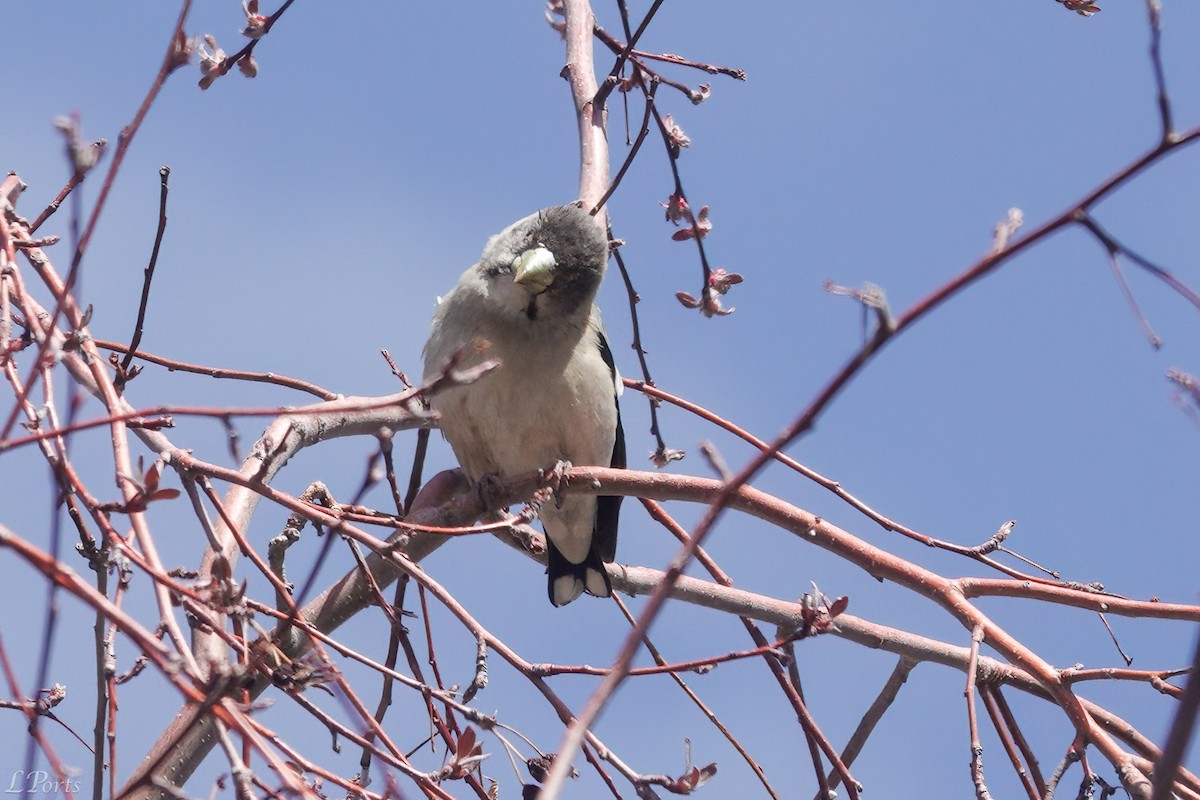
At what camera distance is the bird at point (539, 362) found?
183 inches

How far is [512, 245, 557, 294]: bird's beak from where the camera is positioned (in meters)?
4.69

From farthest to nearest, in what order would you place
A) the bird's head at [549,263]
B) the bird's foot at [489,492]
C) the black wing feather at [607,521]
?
1. the black wing feather at [607,521]
2. the bird's head at [549,263]
3. the bird's foot at [489,492]

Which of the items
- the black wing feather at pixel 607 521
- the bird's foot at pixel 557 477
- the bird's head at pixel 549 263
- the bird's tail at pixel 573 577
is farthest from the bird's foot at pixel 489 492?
the black wing feather at pixel 607 521

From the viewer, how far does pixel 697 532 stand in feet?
Answer: 4.31

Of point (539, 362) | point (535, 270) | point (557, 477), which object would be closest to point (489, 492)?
point (557, 477)

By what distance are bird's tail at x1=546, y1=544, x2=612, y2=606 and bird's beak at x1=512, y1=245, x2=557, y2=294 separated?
3.66ft

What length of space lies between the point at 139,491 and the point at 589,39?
3.92 metres

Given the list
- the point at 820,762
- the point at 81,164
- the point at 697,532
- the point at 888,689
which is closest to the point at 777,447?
the point at 697,532

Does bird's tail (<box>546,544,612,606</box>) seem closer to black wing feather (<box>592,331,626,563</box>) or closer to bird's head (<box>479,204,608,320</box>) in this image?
black wing feather (<box>592,331,626,563</box>)

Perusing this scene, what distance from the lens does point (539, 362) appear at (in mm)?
4715

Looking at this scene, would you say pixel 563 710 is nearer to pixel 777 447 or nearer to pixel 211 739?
pixel 211 739

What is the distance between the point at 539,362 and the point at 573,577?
984mm

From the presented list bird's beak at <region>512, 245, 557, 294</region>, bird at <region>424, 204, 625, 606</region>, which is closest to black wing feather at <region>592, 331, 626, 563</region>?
bird at <region>424, 204, 625, 606</region>

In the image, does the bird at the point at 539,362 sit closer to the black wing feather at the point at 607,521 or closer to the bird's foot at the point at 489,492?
the black wing feather at the point at 607,521
